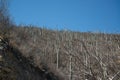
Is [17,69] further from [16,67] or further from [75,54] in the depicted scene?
[75,54]

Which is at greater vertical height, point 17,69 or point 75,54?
point 75,54

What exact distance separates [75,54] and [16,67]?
384 inches

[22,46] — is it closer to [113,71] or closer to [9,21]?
[9,21]

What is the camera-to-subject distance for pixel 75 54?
3.92 meters

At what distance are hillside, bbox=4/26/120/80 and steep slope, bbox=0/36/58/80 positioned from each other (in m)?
0.56

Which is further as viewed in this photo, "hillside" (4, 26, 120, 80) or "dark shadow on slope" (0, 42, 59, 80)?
"dark shadow on slope" (0, 42, 59, 80)

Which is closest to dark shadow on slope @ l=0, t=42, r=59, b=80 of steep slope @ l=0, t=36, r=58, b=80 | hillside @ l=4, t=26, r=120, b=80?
steep slope @ l=0, t=36, r=58, b=80

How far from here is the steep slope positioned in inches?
484

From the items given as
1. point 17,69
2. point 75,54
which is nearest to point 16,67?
point 17,69

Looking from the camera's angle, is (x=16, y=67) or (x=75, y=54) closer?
(x=75, y=54)

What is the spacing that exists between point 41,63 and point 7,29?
299cm

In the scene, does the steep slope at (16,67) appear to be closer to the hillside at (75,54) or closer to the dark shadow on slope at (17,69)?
the dark shadow on slope at (17,69)

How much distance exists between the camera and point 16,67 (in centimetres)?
1330

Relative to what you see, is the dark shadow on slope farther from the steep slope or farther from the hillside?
the hillside
